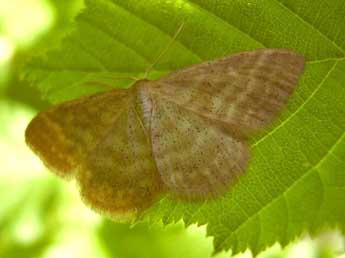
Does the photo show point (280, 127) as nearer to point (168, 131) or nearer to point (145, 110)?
point (168, 131)

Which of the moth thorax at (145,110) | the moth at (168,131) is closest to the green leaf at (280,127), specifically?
the moth at (168,131)

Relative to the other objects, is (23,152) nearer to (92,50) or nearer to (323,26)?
(92,50)

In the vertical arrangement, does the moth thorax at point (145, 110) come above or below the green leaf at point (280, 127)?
below

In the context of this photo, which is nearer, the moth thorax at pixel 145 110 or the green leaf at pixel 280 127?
the green leaf at pixel 280 127

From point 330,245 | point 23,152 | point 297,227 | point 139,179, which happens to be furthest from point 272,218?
point 23,152

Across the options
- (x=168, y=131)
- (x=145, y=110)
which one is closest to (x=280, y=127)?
(x=168, y=131)

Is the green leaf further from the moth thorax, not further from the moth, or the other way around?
the moth thorax

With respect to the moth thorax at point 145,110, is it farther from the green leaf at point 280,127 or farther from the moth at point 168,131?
the green leaf at point 280,127
